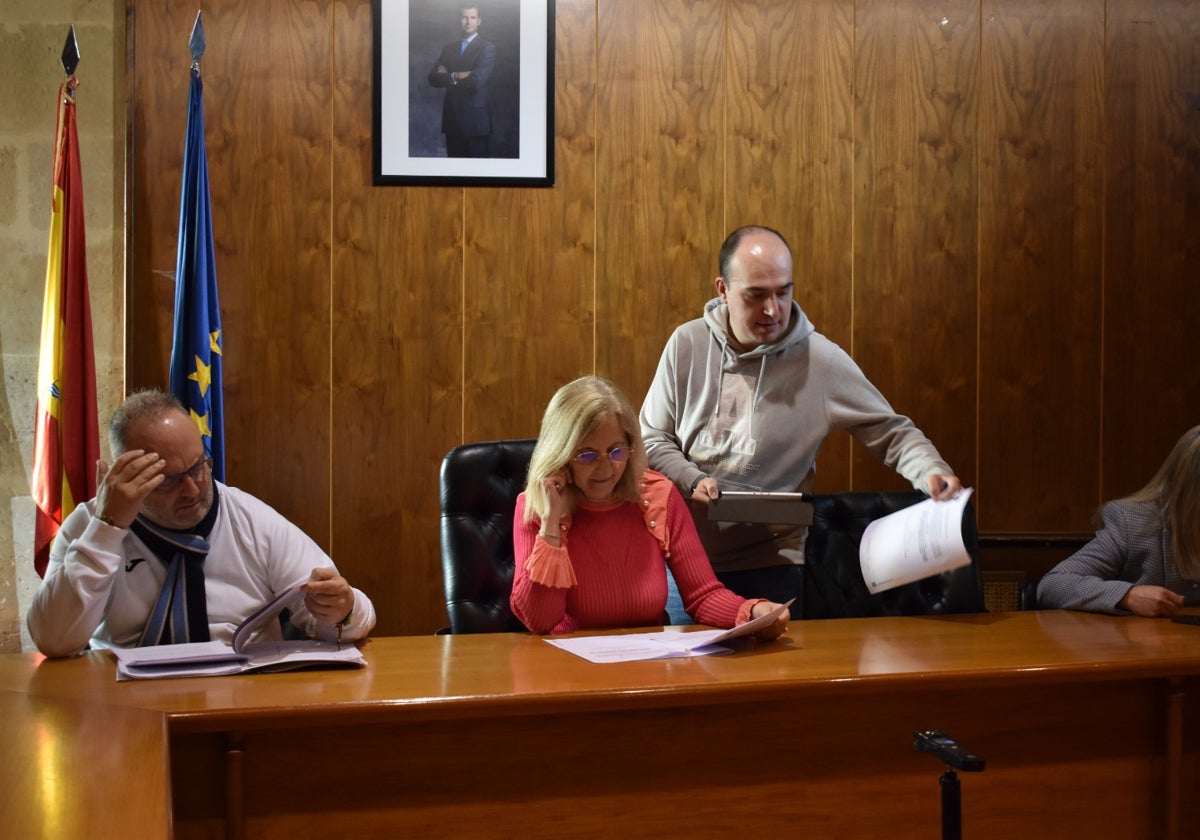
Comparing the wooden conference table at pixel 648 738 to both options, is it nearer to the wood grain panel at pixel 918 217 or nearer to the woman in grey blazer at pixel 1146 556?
the woman in grey blazer at pixel 1146 556

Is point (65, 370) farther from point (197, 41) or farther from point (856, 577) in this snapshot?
point (856, 577)

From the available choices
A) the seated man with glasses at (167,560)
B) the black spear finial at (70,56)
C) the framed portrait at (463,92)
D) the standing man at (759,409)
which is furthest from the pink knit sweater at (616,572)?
the black spear finial at (70,56)

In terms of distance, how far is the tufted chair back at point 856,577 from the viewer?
9.04ft

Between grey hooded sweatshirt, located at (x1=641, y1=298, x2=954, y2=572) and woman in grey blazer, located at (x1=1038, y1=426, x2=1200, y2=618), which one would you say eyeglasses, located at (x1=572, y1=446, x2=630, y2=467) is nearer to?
A: grey hooded sweatshirt, located at (x1=641, y1=298, x2=954, y2=572)

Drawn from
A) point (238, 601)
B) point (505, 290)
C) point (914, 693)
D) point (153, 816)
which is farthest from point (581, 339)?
point (153, 816)

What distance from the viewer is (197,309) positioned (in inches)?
127

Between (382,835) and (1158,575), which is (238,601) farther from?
(1158,575)

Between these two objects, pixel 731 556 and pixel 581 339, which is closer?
pixel 731 556

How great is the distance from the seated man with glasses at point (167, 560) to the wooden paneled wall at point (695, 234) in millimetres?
1145

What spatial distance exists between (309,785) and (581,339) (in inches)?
79.7

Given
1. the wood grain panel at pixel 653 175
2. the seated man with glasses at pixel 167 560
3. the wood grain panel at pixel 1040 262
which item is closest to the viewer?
the seated man with glasses at pixel 167 560

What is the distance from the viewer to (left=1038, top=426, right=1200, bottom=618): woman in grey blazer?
2.61 metres

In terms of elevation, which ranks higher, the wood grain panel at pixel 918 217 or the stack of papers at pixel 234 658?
the wood grain panel at pixel 918 217

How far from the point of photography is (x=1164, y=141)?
149 inches
